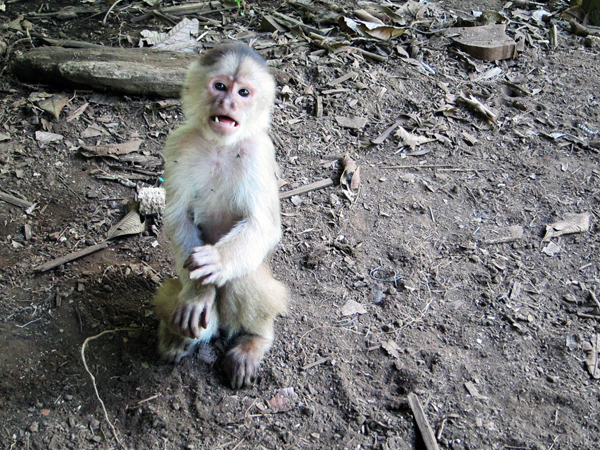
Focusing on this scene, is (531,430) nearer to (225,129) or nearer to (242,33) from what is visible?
(225,129)

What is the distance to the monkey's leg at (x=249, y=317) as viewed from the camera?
3.77 m

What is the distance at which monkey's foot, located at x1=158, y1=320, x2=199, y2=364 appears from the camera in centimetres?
386

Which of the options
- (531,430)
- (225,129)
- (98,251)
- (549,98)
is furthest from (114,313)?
(549,98)

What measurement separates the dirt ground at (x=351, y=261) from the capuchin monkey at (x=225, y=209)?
32cm

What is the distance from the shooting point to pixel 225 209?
381 cm

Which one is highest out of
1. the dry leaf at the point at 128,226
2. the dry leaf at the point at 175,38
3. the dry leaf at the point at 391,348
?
the dry leaf at the point at 175,38

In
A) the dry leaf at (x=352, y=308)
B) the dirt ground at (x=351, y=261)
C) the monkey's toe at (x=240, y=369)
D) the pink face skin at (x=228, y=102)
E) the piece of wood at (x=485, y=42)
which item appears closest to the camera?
the pink face skin at (x=228, y=102)

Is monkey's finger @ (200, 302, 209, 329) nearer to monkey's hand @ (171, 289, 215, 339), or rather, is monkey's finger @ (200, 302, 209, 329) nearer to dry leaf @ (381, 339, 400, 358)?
monkey's hand @ (171, 289, 215, 339)

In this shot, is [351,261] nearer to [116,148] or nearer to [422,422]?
[422,422]

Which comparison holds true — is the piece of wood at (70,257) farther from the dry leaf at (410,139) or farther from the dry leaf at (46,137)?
the dry leaf at (410,139)

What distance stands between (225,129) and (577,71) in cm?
585

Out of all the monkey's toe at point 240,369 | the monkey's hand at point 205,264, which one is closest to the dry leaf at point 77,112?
the monkey's hand at point 205,264

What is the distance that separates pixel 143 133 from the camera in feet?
19.2

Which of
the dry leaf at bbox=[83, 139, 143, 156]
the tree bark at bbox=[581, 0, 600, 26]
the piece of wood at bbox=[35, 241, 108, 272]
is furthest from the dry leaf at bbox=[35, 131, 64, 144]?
the tree bark at bbox=[581, 0, 600, 26]
